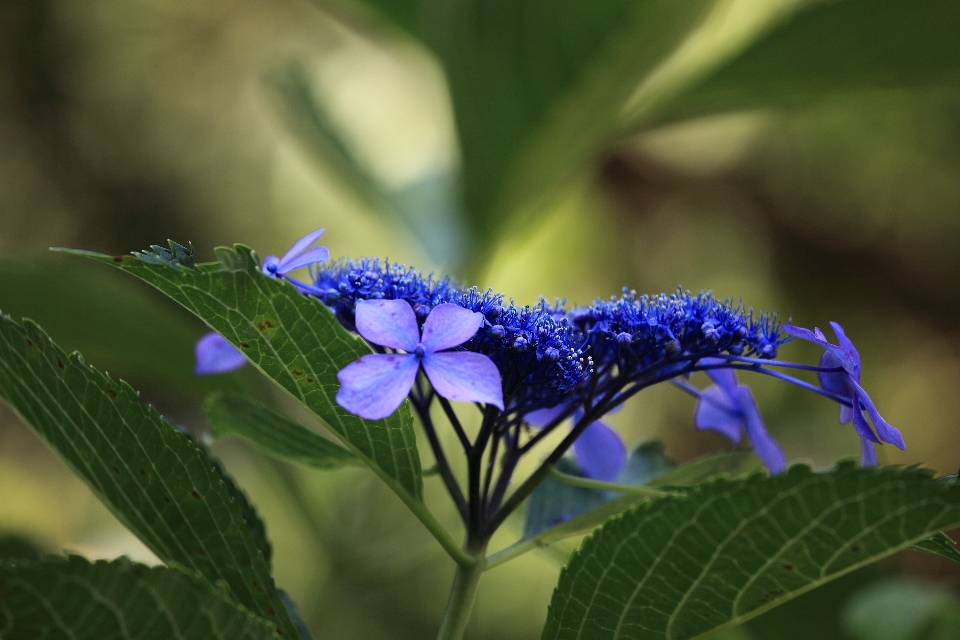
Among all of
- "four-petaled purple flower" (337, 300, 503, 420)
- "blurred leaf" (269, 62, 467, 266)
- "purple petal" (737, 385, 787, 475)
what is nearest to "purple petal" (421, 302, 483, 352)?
"four-petaled purple flower" (337, 300, 503, 420)

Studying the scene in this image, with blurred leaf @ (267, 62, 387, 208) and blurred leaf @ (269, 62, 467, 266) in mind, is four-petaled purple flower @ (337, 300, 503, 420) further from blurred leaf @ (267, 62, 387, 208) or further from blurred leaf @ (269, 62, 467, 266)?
blurred leaf @ (267, 62, 387, 208)

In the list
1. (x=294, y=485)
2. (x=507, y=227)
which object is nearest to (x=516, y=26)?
(x=507, y=227)

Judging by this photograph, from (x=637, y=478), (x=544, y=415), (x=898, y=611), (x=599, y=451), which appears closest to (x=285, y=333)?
(x=544, y=415)

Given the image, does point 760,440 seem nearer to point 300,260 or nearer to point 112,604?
point 300,260

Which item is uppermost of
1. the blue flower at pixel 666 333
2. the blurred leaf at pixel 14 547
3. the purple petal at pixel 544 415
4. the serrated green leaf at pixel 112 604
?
the blue flower at pixel 666 333

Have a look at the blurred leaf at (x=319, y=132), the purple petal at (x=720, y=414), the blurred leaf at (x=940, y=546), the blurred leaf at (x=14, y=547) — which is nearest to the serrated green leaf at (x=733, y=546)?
the blurred leaf at (x=940, y=546)

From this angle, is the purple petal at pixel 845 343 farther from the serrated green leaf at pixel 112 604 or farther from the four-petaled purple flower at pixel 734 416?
the serrated green leaf at pixel 112 604
